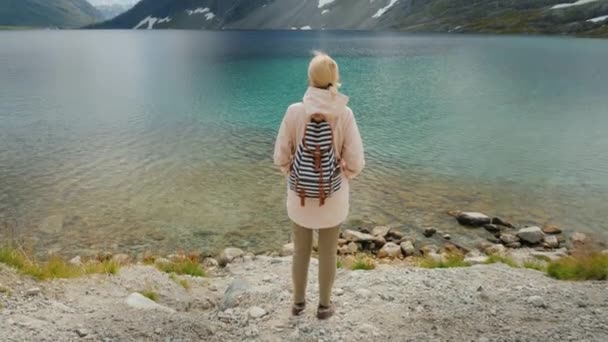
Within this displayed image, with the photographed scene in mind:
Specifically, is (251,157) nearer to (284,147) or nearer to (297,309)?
(297,309)

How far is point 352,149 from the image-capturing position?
632 cm

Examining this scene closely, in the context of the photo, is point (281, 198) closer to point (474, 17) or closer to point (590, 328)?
point (590, 328)

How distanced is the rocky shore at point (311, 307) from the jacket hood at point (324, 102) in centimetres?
329

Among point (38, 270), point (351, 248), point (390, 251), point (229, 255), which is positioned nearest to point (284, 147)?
point (38, 270)

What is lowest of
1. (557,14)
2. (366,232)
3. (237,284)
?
(366,232)

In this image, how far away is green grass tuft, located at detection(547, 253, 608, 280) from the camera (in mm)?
9297

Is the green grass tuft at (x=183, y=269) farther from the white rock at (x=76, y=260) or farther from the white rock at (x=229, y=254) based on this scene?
the white rock at (x=76, y=260)

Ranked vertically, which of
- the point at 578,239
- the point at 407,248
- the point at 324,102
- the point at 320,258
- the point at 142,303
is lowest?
the point at 578,239

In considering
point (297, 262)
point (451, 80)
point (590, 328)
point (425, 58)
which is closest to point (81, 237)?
point (297, 262)

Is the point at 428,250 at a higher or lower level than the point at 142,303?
Answer: lower

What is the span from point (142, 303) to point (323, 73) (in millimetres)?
4962

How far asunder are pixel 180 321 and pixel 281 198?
484 inches

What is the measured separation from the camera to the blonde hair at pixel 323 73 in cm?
599

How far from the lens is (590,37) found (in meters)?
124
